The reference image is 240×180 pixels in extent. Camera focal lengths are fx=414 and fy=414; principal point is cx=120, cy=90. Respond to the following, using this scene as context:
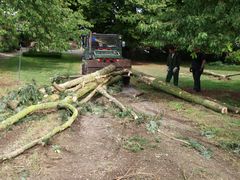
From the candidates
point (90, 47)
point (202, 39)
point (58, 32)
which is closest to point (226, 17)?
point (202, 39)

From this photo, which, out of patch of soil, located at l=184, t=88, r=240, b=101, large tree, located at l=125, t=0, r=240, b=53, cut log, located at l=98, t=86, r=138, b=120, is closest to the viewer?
cut log, located at l=98, t=86, r=138, b=120

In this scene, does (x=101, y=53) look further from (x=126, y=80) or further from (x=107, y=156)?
(x=107, y=156)

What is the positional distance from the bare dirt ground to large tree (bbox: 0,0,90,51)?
418 inches

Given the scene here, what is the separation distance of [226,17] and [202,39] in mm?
900

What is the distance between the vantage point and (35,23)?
70.2ft

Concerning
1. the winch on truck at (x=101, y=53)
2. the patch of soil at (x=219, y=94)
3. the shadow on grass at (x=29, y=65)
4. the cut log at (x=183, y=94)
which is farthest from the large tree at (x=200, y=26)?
the shadow on grass at (x=29, y=65)

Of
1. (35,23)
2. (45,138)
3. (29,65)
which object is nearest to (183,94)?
(45,138)

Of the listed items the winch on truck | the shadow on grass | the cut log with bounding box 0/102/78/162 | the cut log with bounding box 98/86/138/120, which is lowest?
the shadow on grass

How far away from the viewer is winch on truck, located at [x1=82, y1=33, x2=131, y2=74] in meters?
16.9

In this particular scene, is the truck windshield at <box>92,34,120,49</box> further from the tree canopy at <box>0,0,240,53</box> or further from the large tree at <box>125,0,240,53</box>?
the large tree at <box>125,0,240,53</box>

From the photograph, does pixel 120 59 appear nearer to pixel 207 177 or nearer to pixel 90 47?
pixel 90 47

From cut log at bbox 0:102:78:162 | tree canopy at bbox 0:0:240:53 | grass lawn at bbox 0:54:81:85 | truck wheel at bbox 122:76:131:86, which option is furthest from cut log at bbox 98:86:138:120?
grass lawn at bbox 0:54:81:85

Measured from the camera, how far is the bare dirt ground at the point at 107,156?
23.0 feet

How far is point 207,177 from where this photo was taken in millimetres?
7039
